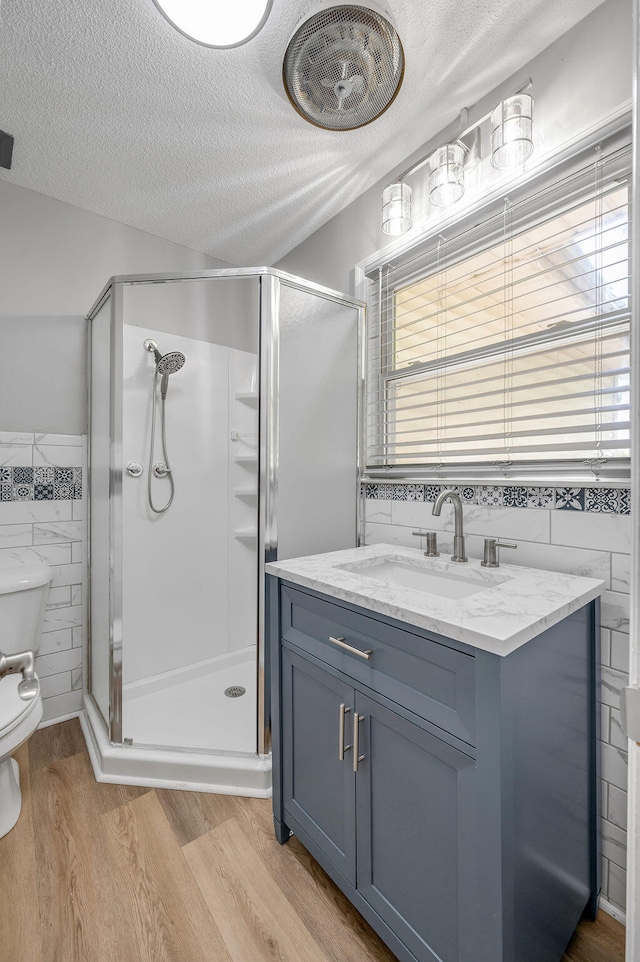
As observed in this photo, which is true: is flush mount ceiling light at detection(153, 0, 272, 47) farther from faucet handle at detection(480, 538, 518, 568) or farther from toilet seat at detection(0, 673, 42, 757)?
toilet seat at detection(0, 673, 42, 757)

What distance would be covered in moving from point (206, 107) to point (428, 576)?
1839 mm

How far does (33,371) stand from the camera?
1.99 m

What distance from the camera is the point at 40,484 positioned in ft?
6.52

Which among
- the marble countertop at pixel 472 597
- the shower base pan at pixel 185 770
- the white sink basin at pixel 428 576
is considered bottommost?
the shower base pan at pixel 185 770

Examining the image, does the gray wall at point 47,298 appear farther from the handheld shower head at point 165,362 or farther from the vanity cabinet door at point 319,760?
the vanity cabinet door at point 319,760

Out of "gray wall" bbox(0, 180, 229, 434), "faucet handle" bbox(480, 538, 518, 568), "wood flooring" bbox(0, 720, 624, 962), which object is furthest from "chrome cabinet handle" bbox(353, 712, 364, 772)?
"gray wall" bbox(0, 180, 229, 434)

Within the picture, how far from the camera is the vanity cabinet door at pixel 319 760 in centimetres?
107

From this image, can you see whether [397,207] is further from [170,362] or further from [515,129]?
[170,362]

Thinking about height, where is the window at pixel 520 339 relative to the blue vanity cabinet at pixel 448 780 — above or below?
above

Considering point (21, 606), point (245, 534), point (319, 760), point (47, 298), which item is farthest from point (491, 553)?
point (47, 298)

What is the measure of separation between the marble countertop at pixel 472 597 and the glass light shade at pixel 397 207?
1.28 metres

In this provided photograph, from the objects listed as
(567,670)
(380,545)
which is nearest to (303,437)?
(380,545)

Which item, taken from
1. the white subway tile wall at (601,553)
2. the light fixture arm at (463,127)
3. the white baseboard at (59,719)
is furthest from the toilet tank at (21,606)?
the light fixture arm at (463,127)

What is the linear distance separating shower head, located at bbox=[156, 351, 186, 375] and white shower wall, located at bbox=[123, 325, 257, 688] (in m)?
0.03
